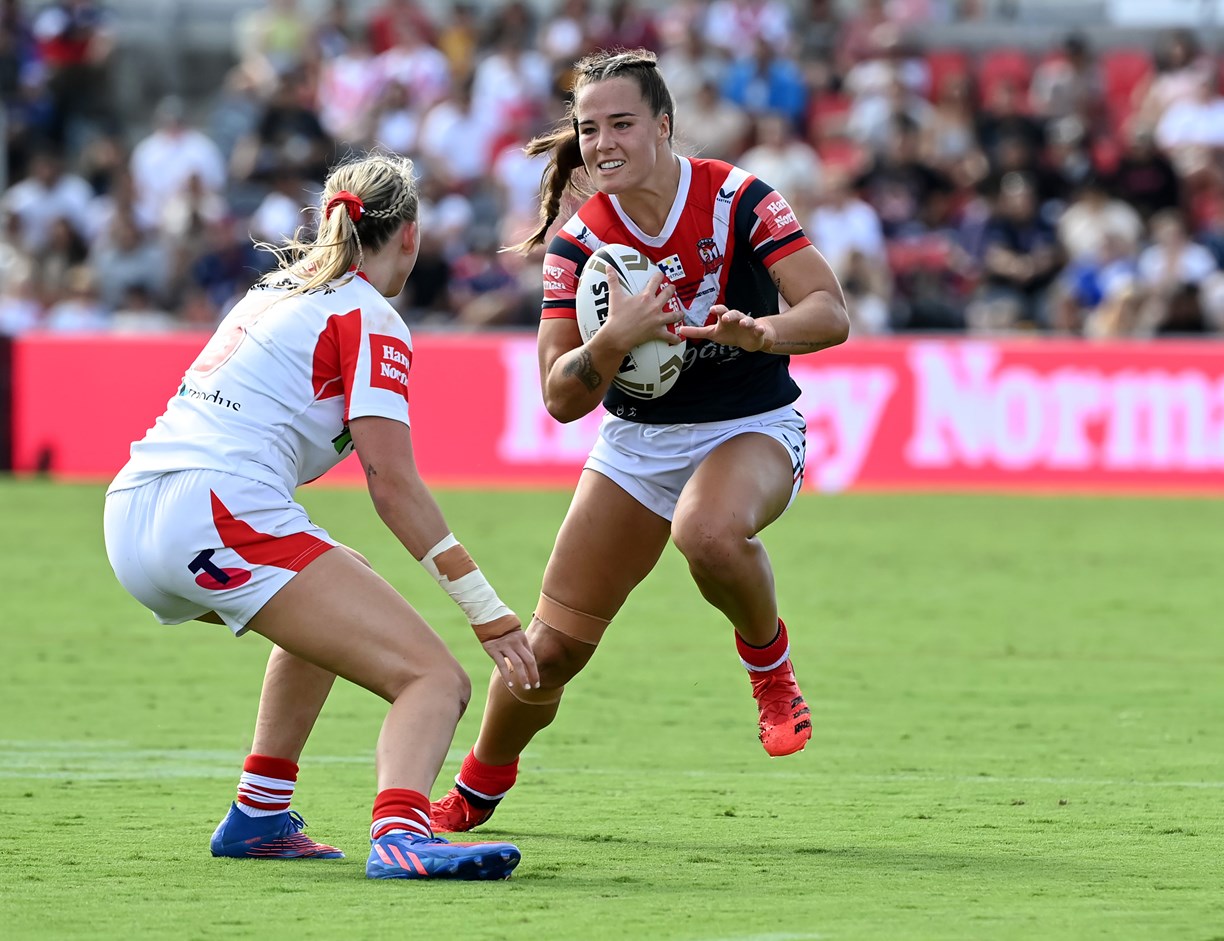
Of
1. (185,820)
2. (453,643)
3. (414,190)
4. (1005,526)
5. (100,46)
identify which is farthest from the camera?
(100,46)

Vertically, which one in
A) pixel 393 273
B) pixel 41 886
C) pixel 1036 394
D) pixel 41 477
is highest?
pixel 393 273

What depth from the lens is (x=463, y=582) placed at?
5332 mm

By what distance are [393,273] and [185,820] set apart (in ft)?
6.15

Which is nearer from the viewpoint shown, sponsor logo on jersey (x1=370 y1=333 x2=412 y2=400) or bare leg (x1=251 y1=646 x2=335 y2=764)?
sponsor logo on jersey (x1=370 y1=333 x2=412 y2=400)

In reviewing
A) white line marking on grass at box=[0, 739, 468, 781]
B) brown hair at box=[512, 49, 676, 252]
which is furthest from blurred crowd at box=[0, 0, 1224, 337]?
brown hair at box=[512, 49, 676, 252]

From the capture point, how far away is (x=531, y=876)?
18.0 ft

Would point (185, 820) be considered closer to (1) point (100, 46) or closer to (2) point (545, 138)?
(2) point (545, 138)

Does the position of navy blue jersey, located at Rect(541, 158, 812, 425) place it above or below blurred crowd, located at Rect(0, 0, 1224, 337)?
above

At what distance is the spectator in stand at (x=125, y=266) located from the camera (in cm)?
2025

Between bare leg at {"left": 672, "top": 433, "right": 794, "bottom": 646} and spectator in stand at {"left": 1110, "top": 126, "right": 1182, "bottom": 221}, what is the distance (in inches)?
594

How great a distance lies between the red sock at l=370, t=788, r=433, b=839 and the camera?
529 centimetres

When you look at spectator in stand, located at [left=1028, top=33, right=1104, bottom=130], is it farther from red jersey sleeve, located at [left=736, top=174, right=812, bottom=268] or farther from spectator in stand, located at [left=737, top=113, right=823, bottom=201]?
red jersey sleeve, located at [left=736, top=174, right=812, bottom=268]

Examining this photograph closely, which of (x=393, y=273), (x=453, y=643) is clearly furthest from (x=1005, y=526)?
(x=393, y=273)

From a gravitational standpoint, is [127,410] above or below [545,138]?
below
